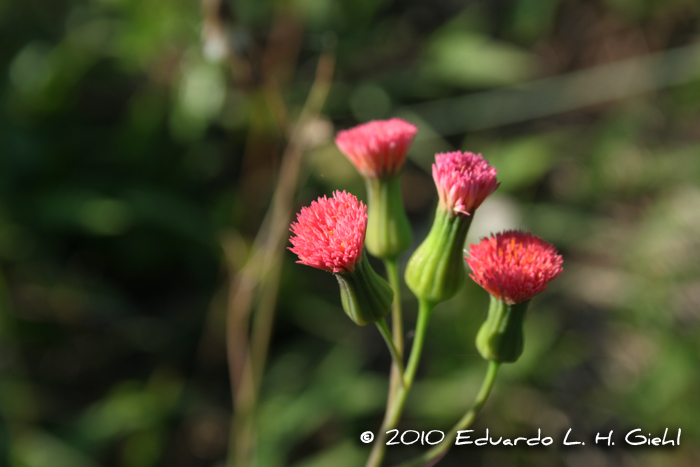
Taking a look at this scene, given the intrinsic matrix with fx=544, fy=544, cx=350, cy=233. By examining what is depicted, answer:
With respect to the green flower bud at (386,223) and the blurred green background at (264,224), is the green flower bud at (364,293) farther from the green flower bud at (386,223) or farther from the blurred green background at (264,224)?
the blurred green background at (264,224)

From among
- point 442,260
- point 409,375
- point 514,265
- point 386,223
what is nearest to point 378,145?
point 386,223

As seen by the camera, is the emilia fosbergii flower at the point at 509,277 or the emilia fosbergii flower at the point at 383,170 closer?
the emilia fosbergii flower at the point at 509,277

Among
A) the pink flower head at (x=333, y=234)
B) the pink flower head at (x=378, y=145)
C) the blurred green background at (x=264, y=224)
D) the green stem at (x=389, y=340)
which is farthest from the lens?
the blurred green background at (x=264, y=224)

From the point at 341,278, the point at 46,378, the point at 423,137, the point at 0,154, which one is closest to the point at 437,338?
the point at 423,137

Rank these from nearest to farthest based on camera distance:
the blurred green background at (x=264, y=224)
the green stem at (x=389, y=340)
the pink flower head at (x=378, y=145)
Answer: the green stem at (x=389, y=340) < the pink flower head at (x=378, y=145) < the blurred green background at (x=264, y=224)

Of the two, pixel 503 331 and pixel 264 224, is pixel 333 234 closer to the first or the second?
pixel 503 331

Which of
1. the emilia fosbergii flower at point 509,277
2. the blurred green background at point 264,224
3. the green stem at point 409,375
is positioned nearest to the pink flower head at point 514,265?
the emilia fosbergii flower at point 509,277
